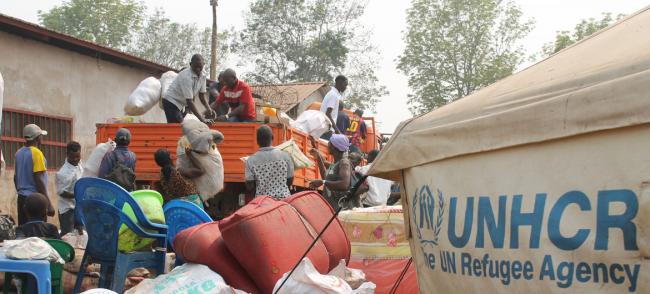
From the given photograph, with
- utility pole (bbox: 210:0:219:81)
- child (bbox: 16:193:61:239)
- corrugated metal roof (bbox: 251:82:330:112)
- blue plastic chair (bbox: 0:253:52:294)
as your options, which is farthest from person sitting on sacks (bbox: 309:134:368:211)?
utility pole (bbox: 210:0:219:81)

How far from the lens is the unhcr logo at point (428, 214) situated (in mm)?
4098

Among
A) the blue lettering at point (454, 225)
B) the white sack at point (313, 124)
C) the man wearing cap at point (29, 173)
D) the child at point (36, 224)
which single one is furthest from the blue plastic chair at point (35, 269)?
the white sack at point (313, 124)

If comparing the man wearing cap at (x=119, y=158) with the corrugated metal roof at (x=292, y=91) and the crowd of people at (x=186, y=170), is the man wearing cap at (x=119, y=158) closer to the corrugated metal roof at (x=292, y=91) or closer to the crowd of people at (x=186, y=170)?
the crowd of people at (x=186, y=170)

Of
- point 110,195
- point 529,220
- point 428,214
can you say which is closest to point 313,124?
point 110,195

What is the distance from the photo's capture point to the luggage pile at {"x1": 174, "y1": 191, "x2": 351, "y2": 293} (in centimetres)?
513

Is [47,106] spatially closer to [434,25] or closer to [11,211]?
[11,211]

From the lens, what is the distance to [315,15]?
4688 centimetres

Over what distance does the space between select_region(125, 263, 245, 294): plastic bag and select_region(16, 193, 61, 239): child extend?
75.7 inches

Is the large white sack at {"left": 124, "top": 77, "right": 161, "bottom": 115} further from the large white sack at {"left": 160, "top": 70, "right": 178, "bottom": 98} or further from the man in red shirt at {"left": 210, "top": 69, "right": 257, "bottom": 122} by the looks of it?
the man in red shirt at {"left": 210, "top": 69, "right": 257, "bottom": 122}

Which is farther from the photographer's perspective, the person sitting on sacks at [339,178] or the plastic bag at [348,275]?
the person sitting on sacks at [339,178]

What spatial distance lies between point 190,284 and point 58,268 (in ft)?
4.03

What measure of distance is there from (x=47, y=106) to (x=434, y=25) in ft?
107

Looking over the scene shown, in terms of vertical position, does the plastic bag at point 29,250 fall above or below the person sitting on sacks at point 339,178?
below

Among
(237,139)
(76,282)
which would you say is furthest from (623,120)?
(237,139)
